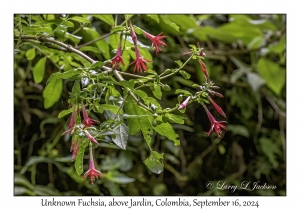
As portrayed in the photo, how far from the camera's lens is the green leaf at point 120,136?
45 centimetres

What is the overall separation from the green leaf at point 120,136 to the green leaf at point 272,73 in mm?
636

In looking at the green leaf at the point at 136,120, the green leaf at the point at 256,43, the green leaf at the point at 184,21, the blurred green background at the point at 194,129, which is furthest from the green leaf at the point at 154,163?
the green leaf at the point at 256,43

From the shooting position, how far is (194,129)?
1.09m

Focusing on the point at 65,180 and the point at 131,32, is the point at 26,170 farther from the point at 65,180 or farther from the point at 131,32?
the point at 131,32

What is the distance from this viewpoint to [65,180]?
1040mm

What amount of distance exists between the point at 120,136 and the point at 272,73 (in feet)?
2.21

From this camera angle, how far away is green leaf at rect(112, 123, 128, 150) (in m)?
0.45

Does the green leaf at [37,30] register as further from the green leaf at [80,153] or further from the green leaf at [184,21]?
the green leaf at [184,21]

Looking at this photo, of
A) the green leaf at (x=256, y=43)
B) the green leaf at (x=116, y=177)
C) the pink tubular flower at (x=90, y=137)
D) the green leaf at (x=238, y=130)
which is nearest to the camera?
the pink tubular flower at (x=90, y=137)

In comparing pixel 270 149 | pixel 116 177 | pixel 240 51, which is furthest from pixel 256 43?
pixel 116 177

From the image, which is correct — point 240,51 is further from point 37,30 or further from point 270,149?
point 37,30

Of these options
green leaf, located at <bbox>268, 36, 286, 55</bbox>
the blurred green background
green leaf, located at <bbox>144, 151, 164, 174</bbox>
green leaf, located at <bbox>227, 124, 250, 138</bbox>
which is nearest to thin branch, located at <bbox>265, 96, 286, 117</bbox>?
the blurred green background

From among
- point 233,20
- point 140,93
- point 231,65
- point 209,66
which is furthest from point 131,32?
point 231,65

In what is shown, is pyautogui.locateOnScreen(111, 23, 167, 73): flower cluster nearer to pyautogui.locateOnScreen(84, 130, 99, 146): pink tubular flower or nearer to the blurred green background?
pyautogui.locateOnScreen(84, 130, 99, 146): pink tubular flower
